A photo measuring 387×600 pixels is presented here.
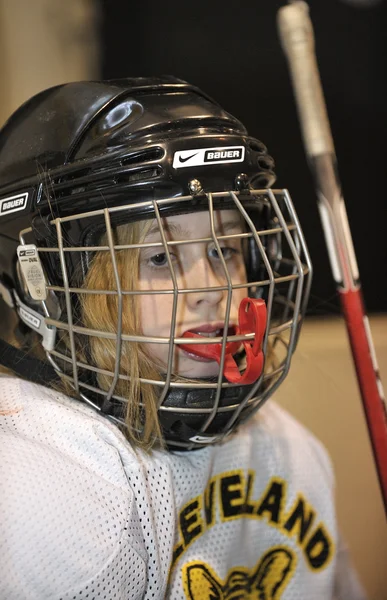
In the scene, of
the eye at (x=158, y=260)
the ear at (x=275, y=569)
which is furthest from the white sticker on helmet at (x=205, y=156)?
the ear at (x=275, y=569)

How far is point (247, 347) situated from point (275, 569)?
0.34m

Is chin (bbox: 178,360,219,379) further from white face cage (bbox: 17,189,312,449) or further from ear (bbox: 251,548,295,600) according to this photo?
ear (bbox: 251,548,295,600)

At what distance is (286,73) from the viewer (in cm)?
113

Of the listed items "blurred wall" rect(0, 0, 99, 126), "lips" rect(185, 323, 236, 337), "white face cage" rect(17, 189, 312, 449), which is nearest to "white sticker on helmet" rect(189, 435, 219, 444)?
"white face cage" rect(17, 189, 312, 449)

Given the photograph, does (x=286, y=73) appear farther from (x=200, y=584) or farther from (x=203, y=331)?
(x=200, y=584)

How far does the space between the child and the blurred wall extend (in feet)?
0.79

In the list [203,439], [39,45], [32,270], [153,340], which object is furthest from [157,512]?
[39,45]

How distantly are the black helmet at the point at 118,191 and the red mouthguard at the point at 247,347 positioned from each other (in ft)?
0.04

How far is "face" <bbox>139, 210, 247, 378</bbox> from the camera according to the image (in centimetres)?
72

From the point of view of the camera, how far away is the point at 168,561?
0.70 m

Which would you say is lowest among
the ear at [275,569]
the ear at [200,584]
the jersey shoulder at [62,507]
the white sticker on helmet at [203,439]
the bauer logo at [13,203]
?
the ear at [275,569]

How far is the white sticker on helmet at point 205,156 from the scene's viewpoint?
67cm

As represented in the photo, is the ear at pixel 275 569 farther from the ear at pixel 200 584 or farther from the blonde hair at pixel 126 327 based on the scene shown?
the blonde hair at pixel 126 327

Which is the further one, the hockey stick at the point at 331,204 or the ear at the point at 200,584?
the ear at the point at 200,584
